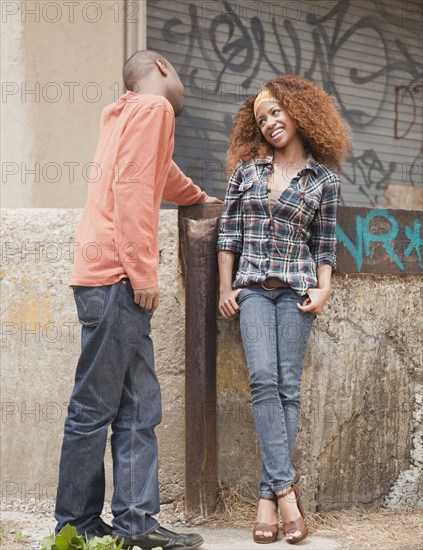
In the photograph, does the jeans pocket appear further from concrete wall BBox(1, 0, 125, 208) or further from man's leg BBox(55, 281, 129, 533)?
concrete wall BBox(1, 0, 125, 208)

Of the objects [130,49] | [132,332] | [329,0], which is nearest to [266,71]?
[329,0]

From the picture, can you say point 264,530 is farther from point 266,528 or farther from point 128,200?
point 128,200

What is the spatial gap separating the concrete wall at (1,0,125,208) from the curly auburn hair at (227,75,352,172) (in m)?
2.08

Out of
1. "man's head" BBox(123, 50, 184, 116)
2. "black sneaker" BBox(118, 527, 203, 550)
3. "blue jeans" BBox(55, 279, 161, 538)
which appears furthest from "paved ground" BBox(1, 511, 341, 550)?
"man's head" BBox(123, 50, 184, 116)

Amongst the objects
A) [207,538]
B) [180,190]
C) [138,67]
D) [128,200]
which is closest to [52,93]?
[180,190]

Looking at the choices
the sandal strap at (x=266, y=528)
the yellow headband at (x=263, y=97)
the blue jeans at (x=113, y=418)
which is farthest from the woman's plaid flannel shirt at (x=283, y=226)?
the sandal strap at (x=266, y=528)

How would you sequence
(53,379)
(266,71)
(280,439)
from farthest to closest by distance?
(266,71), (53,379), (280,439)

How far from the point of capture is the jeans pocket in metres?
2.50

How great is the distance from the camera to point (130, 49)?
16.9 feet

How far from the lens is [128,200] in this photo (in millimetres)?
2461

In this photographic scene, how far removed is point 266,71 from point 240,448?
3803mm

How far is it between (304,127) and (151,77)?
67cm

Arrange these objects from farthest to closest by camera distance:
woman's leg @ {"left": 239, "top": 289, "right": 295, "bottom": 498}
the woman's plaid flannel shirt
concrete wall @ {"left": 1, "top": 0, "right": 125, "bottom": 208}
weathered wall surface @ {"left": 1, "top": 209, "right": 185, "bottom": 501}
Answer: concrete wall @ {"left": 1, "top": 0, "right": 125, "bottom": 208} → weathered wall surface @ {"left": 1, "top": 209, "right": 185, "bottom": 501} → the woman's plaid flannel shirt → woman's leg @ {"left": 239, "top": 289, "right": 295, "bottom": 498}

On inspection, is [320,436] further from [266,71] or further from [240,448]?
[266,71]
